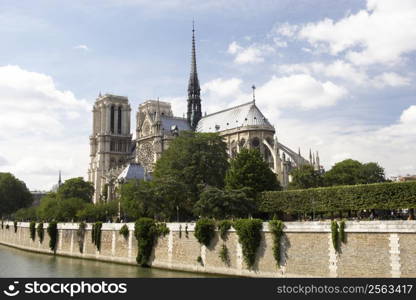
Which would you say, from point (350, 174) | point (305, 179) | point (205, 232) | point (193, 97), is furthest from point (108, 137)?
point (205, 232)

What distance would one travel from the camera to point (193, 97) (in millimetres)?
98625

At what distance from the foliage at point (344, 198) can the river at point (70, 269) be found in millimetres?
9876

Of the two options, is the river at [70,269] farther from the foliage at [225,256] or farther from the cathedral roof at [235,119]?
the cathedral roof at [235,119]

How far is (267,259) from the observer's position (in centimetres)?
3050

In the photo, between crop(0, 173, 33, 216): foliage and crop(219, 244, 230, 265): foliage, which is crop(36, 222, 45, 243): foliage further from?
crop(0, 173, 33, 216): foliage

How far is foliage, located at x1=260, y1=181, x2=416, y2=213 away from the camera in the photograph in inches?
1298

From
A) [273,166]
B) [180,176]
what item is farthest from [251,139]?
[180,176]

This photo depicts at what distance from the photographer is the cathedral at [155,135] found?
7938 centimetres

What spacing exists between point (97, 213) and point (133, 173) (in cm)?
1925

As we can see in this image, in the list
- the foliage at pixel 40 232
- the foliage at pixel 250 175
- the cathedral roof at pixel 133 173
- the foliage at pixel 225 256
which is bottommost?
the foliage at pixel 225 256

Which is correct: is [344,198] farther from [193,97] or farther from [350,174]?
[193,97]

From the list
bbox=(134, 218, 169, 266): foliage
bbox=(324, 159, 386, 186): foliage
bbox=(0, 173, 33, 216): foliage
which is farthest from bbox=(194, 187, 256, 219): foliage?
bbox=(0, 173, 33, 216): foliage

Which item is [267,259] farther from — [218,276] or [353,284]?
[353,284]

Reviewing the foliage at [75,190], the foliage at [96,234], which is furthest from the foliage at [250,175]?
the foliage at [75,190]
